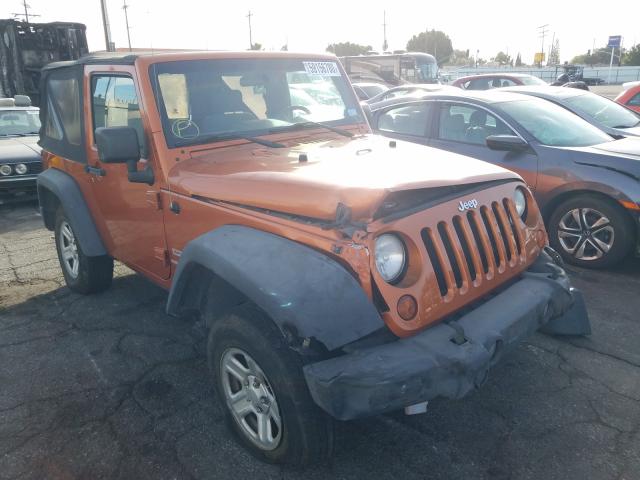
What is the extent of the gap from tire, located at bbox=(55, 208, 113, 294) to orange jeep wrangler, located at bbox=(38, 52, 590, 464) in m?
0.64

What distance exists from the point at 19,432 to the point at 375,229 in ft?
7.68

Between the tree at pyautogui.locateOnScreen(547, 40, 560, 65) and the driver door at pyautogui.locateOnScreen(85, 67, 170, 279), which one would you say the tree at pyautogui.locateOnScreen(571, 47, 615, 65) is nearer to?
the tree at pyautogui.locateOnScreen(547, 40, 560, 65)

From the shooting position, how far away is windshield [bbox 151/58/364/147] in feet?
10.8

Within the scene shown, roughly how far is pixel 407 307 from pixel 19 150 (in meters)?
8.18

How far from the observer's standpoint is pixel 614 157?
5.00 meters

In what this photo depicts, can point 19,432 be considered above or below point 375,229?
below

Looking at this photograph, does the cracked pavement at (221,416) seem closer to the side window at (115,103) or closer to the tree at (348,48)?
the side window at (115,103)

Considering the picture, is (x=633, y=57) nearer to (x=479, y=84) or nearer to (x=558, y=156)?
(x=479, y=84)

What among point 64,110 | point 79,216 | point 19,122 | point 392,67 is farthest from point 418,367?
point 392,67

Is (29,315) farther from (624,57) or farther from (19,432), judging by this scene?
(624,57)

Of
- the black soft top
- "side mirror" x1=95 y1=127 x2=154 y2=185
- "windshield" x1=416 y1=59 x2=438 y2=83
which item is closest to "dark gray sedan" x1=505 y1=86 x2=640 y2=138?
the black soft top

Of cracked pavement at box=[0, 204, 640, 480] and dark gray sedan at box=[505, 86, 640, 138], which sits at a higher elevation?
dark gray sedan at box=[505, 86, 640, 138]

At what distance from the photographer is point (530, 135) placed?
5535 millimetres

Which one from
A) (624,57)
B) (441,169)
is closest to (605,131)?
(441,169)
